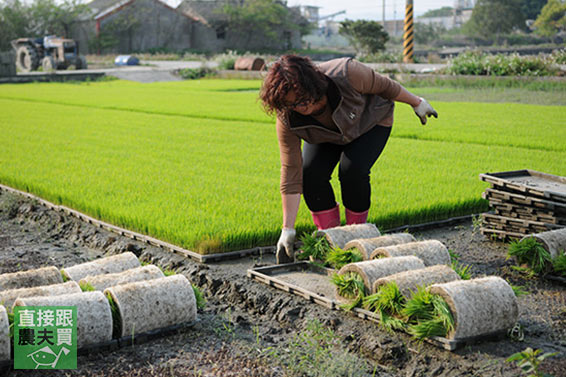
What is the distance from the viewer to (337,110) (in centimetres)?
388

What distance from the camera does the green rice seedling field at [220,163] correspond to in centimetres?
509

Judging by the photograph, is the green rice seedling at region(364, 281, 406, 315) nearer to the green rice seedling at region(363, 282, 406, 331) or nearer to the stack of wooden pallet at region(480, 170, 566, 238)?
the green rice seedling at region(363, 282, 406, 331)

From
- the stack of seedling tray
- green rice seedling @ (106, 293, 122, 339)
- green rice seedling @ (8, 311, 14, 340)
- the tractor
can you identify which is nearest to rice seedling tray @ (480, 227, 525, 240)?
the stack of seedling tray

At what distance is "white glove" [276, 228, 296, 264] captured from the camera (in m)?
3.96

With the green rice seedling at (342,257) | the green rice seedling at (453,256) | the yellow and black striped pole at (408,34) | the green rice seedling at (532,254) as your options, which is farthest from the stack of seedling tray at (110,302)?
the yellow and black striped pole at (408,34)

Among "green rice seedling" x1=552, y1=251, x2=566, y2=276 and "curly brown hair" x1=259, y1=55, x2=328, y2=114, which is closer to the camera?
"curly brown hair" x1=259, y1=55, x2=328, y2=114

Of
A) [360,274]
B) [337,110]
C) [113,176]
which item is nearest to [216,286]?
[360,274]

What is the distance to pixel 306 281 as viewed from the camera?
3.89 metres

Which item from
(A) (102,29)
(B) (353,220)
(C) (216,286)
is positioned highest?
(A) (102,29)

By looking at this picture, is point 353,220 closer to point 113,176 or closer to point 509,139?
point 113,176

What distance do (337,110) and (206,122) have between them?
8467 mm

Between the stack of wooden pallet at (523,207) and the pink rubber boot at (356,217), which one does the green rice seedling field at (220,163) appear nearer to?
the pink rubber boot at (356,217)

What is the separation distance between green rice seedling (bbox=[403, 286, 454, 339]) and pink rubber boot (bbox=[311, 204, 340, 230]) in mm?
1384

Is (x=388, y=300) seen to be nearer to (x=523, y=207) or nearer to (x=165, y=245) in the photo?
(x=523, y=207)
